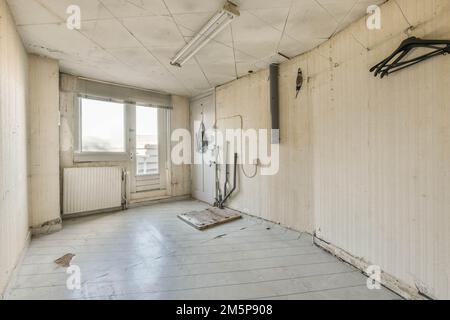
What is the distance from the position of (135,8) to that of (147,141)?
3092mm

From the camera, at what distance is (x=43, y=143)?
309cm

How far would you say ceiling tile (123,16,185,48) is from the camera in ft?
7.16

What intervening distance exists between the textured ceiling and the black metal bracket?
1.93ft

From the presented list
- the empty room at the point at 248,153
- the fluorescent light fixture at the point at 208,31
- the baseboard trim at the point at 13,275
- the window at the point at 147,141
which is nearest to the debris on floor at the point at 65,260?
the empty room at the point at 248,153

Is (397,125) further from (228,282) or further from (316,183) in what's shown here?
(228,282)

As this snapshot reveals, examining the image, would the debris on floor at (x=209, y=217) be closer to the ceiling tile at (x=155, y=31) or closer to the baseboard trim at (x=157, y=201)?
the baseboard trim at (x=157, y=201)

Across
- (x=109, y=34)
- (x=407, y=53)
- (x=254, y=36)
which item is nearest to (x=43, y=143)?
(x=109, y=34)

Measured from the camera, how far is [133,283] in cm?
190

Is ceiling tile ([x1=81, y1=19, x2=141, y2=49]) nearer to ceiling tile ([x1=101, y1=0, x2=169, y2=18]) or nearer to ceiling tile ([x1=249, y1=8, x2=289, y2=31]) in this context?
ceiling tile ([x1=101, y1=0, x2=169, y2=18])

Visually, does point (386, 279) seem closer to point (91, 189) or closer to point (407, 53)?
point (407, 53)

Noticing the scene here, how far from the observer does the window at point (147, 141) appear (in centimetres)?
468

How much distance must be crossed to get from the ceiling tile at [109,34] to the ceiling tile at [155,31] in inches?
4.0

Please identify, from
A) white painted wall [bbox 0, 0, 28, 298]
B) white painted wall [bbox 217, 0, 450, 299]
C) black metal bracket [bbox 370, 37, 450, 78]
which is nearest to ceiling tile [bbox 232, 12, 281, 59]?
white painted wall [bbox 217, 0, 450, 299]

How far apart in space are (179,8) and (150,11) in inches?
11.2
